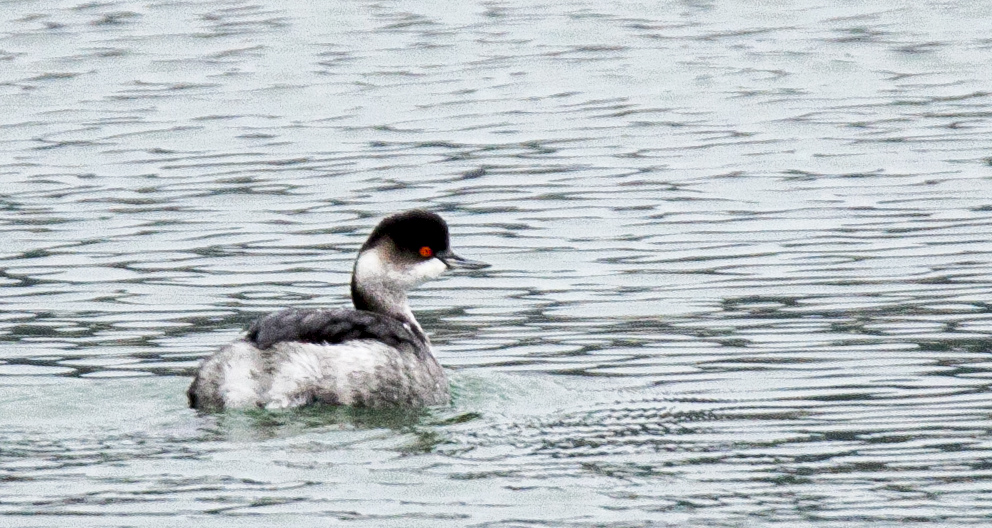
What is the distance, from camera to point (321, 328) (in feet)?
34.8

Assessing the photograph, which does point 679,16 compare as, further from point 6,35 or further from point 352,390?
point 352,390

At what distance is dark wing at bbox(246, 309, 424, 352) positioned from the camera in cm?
1052

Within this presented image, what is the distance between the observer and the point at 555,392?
11055mm

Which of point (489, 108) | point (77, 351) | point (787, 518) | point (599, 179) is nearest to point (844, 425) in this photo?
point (787, 518)

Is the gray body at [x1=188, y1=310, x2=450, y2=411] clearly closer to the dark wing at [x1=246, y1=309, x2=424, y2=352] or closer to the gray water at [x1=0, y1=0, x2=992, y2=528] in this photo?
the dark wing at [x1=246, y1=309, x2=424, y2=352]

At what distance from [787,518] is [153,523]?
7.91 feet

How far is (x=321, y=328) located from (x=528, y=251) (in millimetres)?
4548

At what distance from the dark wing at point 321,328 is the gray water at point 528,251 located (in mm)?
367

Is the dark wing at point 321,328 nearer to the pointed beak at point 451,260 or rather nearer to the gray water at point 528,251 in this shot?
the gray water at point 528,251

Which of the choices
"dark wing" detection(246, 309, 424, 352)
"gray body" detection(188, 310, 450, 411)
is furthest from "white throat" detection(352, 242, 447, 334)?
"gray body" detection(188, 310, 450, 411)

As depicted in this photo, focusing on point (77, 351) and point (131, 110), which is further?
point (131, 110)

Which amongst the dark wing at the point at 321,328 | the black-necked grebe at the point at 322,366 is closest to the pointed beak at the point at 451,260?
the black-necked grebe at the point at 322,366

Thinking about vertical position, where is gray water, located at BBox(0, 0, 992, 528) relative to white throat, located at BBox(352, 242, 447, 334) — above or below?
below

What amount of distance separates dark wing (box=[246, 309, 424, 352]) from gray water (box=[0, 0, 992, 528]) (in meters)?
0.37
